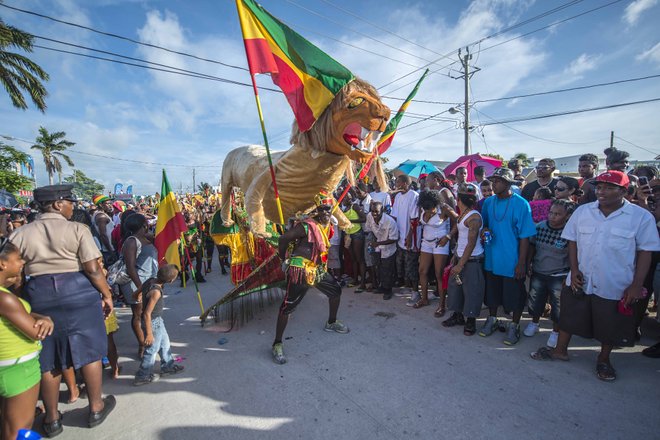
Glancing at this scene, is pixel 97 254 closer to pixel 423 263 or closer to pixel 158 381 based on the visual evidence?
pixel 158 381

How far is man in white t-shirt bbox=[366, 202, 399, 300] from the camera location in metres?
4.84

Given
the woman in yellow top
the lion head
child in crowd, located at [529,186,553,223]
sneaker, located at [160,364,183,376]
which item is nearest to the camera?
the woman in yellow top

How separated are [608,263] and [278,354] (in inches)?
126

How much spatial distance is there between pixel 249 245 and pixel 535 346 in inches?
150

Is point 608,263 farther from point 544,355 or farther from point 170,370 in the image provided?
point 170,370

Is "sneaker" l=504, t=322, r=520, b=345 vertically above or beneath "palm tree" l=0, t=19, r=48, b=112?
beneath

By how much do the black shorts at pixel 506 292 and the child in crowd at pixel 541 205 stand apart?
850 millimetres

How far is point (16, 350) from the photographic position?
183cm

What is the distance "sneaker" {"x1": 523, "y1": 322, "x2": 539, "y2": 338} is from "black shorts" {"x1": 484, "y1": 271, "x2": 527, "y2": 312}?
29 centimetres

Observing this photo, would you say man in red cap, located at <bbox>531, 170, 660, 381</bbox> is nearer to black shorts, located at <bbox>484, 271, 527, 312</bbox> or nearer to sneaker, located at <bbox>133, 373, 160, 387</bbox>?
black shorts, located at <bbox>484, 271, 527, 312</bbox>

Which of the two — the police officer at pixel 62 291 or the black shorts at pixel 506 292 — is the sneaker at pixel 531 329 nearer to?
the black shorts at pixel 506 292

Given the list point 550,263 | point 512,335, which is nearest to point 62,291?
point 512,335

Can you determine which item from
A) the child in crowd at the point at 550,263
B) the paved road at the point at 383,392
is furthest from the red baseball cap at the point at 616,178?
the paved road at the point at 383,392

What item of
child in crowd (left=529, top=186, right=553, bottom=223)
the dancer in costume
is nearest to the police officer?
the dancer in costume
